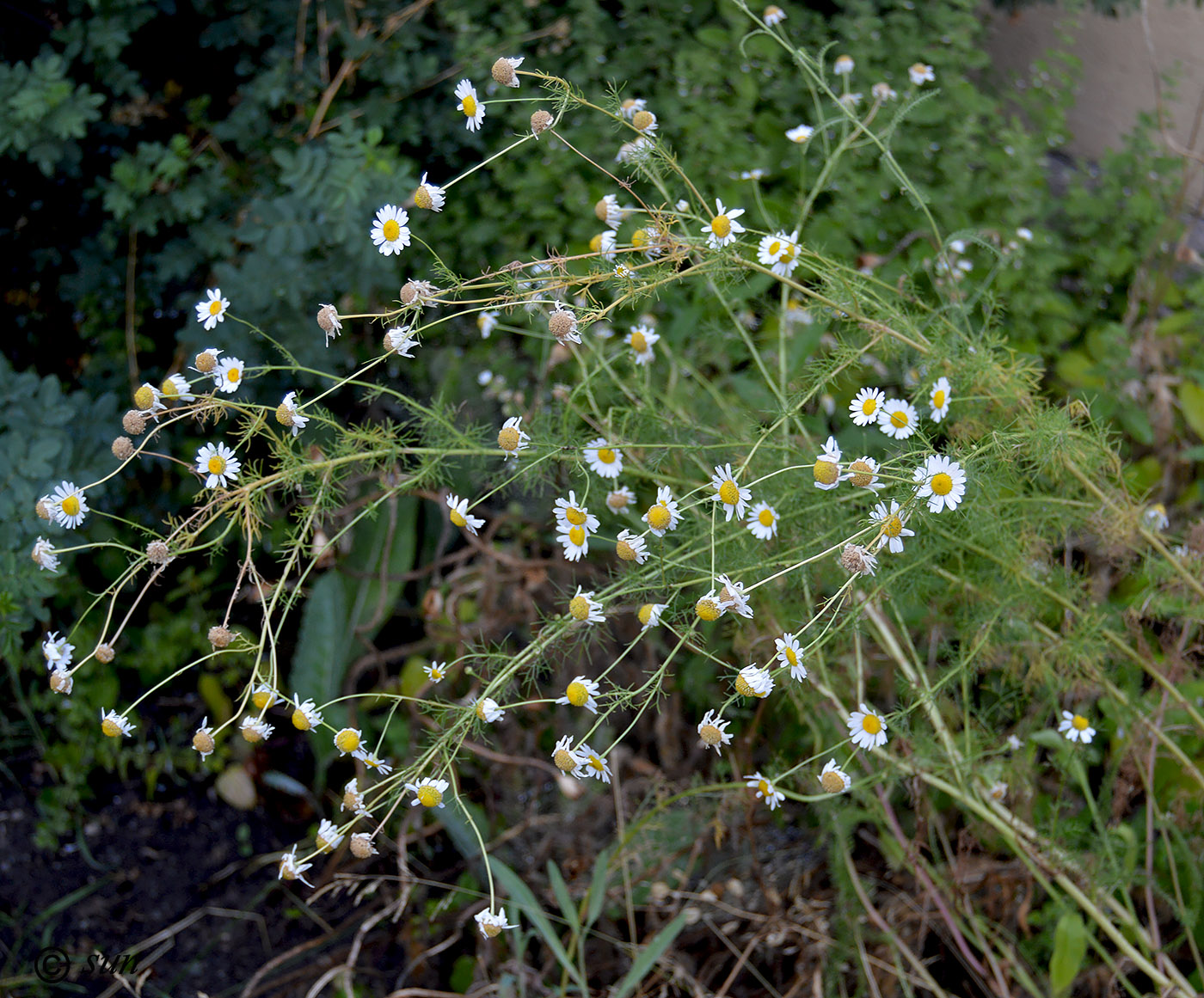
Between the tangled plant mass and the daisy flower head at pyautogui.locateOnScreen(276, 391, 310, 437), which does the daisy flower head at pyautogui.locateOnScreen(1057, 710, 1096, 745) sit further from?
the daisy flower head at pyautogui.locateOnScreen(276, 391, 310, 437)

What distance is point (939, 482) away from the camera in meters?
1.00

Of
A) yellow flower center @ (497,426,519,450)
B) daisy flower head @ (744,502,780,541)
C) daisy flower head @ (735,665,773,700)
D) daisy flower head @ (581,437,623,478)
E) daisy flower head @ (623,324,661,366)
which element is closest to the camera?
daisy flower head @ (735,665,773,700)

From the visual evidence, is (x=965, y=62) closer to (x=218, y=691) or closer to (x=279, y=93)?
(x=279, y=93)

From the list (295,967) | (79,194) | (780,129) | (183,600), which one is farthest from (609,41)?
(295,967)

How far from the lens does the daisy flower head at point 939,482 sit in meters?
0.98

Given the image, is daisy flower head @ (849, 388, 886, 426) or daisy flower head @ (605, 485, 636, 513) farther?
daisy flower head @ (605, 485, 636, 513)

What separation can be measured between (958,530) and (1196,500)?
1.10 m

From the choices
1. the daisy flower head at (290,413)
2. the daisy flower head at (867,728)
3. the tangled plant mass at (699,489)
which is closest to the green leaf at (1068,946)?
the tangled plant mass at (699,489)

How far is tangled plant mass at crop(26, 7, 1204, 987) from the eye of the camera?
104 centimetres

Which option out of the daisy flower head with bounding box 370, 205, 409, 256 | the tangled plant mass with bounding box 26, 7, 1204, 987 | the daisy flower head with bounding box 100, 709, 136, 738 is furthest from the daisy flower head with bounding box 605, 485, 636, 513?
the daisy flower head with bounding box 100, 709, 136, 738

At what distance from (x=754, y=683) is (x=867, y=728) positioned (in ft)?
0.82

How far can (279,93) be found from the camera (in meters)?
2.23

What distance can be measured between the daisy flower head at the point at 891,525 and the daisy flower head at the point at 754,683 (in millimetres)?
172

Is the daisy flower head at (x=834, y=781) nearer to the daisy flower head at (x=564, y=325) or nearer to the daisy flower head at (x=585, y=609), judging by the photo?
the daisy flower head at (x=585, y=609)
